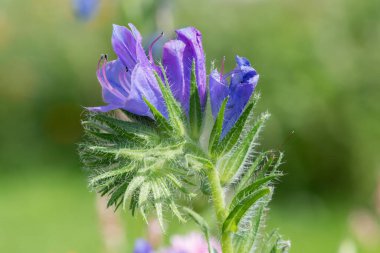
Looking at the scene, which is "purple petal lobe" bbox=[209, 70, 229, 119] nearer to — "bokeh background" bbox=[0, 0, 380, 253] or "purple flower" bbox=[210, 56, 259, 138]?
"purple flower" bbox=[210, 56, 259, 138]

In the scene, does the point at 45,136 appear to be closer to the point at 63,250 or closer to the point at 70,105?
the point at 70,105

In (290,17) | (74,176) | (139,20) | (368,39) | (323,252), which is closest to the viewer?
(139,20)

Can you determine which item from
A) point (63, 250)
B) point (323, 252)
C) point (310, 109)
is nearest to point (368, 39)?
point (310, 109)

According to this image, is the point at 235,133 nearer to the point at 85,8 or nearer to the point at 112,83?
the point at 112,83

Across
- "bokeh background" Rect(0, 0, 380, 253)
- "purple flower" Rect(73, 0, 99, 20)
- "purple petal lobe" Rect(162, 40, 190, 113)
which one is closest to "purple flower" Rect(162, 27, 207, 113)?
"purple petal lobe" Rect(162, 40, 190, 113)

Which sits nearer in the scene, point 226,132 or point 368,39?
point 226,132

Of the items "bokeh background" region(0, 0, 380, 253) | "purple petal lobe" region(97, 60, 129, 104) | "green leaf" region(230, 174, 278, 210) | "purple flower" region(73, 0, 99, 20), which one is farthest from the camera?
"bokeh background" region(0, 0, 380, 253)

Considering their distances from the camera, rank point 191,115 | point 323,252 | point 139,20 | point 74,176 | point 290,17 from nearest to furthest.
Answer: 1. point 191,115
2. point 139,20
3. point 323,252
4. point 290,17
5. point 74,176
